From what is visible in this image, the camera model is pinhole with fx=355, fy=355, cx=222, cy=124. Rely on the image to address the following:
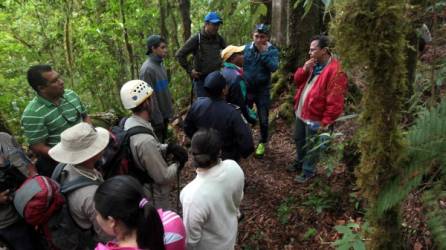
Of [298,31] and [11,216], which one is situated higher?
[298,31]

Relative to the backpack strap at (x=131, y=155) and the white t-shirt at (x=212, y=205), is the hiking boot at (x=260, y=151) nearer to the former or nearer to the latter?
the backpack strap at (x=131, y=155)

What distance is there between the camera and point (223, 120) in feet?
14.5

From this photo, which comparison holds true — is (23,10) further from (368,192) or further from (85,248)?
(368,192)

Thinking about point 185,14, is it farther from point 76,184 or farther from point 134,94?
point 76,184

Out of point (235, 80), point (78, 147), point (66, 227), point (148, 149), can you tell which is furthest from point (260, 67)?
point (66, 227)

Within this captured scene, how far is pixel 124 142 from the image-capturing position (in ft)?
11.5

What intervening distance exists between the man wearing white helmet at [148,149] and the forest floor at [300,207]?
1.48 m

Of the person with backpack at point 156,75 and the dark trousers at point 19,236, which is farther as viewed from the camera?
the person with backpack at point 156,75

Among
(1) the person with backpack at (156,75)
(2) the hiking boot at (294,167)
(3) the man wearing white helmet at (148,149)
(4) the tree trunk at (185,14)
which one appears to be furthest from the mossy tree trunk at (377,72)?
(4) the tree trunk at (185,14)

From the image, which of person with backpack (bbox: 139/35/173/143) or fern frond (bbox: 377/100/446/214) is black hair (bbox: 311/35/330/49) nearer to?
person with backpack (bbox: 139/35/173/143)

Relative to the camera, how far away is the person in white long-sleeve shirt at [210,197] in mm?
2961

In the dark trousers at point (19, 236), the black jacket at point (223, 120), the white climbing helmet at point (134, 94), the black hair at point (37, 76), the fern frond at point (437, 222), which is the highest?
the black hair at point (37, 76)

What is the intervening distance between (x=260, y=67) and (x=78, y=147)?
378 centimetres

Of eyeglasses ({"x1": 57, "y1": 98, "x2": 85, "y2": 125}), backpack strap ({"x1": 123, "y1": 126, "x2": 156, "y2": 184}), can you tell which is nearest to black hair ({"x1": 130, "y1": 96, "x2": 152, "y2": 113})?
backpack strap ({"x1": 123, "y1": 126, "x2": 156, "y2": 184})
